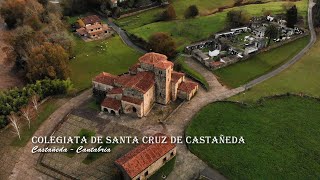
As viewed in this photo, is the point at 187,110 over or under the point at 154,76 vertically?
under

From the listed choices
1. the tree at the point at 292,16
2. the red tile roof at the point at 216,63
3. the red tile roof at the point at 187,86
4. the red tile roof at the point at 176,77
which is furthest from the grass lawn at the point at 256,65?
the red tile roof at the point at 176,77

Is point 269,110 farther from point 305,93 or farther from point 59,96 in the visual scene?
point 59,96

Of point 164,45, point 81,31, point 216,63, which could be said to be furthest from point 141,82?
point 81,31

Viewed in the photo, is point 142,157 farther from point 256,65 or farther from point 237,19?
point 237,19

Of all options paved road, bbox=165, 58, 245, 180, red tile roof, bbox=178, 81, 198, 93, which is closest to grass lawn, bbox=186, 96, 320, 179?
paved road, bbox=165, 58, 245, 180


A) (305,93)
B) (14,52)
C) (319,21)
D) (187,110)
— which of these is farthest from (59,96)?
(319,21)

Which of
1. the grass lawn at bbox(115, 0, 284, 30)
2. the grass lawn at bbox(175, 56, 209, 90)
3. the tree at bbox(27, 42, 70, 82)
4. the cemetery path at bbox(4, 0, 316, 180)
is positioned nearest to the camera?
the cemetery path at bbox(4, 0, 316, 180)

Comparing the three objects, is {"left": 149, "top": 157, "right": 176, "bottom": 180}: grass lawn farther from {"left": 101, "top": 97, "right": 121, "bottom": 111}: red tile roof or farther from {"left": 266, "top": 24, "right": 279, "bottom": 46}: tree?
{"left": 266, "top": 24, "right": 279, "bottom": 46}: tree
